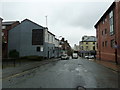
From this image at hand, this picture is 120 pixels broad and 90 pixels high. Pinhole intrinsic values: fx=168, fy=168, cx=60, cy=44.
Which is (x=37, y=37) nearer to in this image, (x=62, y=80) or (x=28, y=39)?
(x=28, y=39)

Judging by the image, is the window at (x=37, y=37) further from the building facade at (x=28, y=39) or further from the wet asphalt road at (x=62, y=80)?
the wet asphalt road at (x=62, y=80)

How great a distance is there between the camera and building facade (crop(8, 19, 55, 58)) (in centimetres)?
4175

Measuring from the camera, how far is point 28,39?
139ft

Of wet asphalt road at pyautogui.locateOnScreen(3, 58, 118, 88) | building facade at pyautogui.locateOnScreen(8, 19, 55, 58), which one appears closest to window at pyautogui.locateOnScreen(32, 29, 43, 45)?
building facade at pyautogui.locateOnScreen(8, 19, 55, 58)

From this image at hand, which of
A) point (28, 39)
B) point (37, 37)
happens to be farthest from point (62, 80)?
point (28, 39)

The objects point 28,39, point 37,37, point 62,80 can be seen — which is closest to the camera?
point 62,80

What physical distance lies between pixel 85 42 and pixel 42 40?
57.8m

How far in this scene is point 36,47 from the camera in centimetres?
4181

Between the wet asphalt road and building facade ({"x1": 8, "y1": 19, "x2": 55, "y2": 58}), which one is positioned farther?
building facade ({"x1": 8, "y1": 19, "x2": 55, "y2": 58})

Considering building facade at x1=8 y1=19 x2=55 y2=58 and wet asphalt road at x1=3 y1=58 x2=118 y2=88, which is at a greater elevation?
building facade at x1=8 y1=19 x2=55 y2=58

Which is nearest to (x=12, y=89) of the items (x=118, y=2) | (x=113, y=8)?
(x=118, y=2)

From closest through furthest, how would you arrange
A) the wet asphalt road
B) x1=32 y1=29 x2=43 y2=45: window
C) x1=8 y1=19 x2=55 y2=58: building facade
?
the wet asphalt road, x1=8 y1=19 x2=55 y2=58: building facade, x1=32 y1=29 x2=43 y2=45: window

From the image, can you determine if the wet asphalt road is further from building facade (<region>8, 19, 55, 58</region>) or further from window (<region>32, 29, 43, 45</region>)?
window (<region>32, 29, 43, 45</region>)

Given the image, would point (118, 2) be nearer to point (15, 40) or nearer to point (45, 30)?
point (45, 30)
